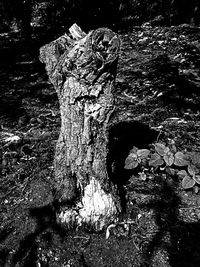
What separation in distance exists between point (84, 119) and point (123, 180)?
0.90 meters

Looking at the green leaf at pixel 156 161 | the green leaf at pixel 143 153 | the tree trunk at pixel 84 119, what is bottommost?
the green leaf at pixel 156 161

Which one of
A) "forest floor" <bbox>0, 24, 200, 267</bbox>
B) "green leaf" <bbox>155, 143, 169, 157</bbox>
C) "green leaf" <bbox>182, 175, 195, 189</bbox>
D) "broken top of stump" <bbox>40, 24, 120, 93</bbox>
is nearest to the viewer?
"broken top of stump" <bbox>40, 24, 120, 93</bbox>

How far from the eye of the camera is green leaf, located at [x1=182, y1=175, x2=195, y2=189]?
7.63 ft

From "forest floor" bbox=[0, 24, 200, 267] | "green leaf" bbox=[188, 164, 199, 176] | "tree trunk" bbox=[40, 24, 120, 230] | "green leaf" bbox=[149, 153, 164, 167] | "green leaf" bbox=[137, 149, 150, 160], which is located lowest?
"forest floor" bbox=[0, 24, 200, 267]

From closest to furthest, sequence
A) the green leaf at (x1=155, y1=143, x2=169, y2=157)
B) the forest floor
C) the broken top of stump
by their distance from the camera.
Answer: the broken top of stump < the forest floor < the green leaf at (x1=155, y1=143, x2=169, y2=157)

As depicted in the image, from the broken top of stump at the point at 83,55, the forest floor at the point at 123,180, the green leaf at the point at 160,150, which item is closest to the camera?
the broken top of stump at the point at 83,55

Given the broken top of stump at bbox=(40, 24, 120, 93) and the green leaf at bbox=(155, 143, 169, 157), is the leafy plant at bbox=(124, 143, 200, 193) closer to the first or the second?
the green leaf at bbox=(155, 143, 169, 157)

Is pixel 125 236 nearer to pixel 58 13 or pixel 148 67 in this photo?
pixel 148 67

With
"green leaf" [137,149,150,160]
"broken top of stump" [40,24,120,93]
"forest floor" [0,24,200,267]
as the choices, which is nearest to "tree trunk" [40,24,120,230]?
"broken top of stump" [40,24,120,93]

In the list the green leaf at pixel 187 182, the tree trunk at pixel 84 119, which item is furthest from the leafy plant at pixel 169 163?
the tree trunk at pixel 84 119

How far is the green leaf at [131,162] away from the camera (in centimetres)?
247

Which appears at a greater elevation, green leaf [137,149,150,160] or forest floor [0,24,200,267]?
green leaf [137,149,150,160]

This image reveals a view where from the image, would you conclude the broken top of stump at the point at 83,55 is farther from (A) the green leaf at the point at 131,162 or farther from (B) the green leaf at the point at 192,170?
(B) the green leaf at the point at 192,170

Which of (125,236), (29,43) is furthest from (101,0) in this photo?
(125,236)
